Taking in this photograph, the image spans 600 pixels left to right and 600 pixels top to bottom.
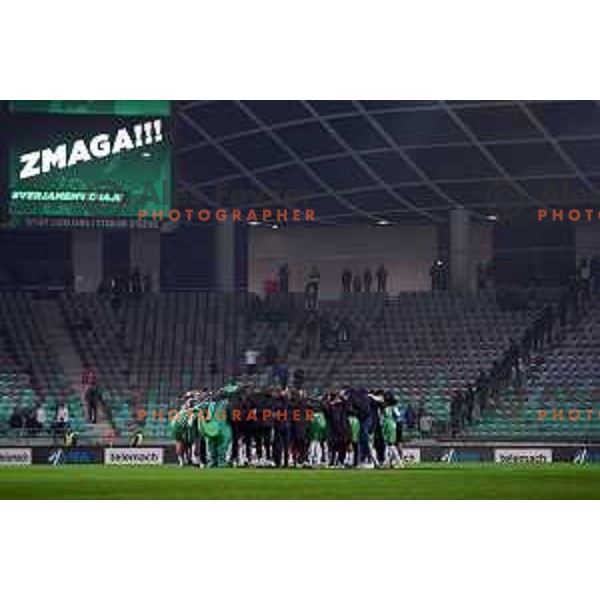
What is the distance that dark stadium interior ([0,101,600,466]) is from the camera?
23547 millimetres

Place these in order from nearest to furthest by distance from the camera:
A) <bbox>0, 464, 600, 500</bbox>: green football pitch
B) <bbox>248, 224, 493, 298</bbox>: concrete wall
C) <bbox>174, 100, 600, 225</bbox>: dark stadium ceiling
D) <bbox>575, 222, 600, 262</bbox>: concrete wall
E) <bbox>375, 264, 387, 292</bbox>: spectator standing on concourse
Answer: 1. <bbox>0, 464, 600, 500</bbox>: green football pitch
2. <bbox>174, 100, 600, 225</bbox>: dark stadium ceiling
3. <bbox>248, 224, 493, 298</bbox>: concrete wall
4. <bbox>575, 222, 600, 262</bbox>: concrete wall
5. <bbox>375, 264, 387, 292</bbox>: spectator standing on concourse

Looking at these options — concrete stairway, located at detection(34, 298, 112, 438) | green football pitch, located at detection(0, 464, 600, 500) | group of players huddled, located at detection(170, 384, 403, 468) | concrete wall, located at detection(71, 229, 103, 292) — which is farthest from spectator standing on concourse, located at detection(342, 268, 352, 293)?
concrete stairway, located at detection(34, 298, 112, 438)

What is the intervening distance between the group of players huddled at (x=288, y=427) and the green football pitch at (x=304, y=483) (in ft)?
0.87

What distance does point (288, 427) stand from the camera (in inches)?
938

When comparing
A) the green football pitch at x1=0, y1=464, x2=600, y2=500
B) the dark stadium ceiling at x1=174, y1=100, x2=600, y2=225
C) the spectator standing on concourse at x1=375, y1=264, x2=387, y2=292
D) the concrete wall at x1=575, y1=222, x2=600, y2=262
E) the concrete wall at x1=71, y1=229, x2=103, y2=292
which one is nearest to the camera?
the green football pitch at x1=0, y1=464, x2=600, y2=500

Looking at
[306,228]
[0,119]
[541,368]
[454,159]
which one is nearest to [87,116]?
[0,119]

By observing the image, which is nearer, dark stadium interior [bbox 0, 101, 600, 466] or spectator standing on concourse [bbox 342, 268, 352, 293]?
dark stadium interior [bbox 0, 101, 600, 466]

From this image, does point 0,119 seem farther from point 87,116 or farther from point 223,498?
point 223,498

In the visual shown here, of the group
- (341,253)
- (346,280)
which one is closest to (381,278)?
(346,280)

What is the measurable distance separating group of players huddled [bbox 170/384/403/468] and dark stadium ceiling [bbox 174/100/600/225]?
7.23 feet

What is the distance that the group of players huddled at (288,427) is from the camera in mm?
23656

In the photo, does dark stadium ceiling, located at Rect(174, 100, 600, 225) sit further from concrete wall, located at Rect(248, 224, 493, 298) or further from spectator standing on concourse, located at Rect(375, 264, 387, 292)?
spectator standing on concourse, located at Rect(375, 264, 387, 292)

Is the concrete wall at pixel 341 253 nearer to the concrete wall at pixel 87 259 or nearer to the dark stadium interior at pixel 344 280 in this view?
the dark stadium interior at pixel 344 280

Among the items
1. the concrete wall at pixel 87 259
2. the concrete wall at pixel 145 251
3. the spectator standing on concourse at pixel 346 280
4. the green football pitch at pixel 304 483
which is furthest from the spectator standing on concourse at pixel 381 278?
the concrete wall at pixel 87 259
